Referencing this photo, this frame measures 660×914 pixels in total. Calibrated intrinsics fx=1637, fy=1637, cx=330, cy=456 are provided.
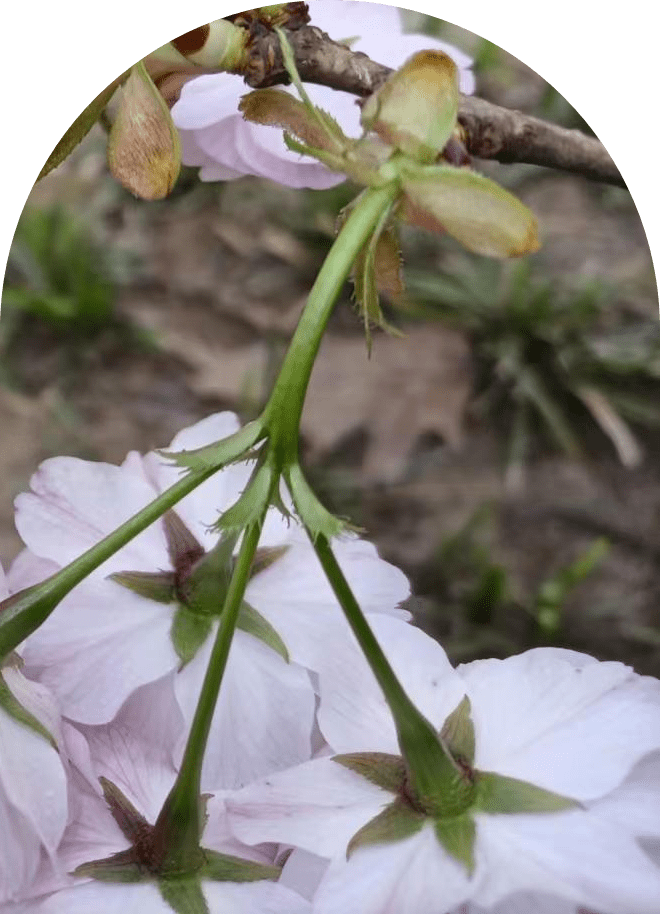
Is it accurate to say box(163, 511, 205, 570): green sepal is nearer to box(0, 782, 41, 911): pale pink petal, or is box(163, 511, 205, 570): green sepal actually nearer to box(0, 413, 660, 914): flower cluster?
box(0, 413, 660, 914): flower cluster

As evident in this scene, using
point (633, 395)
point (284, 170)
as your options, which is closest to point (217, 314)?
point (284, 170)

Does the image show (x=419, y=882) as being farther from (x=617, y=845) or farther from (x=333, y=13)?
(x=333, y=13)

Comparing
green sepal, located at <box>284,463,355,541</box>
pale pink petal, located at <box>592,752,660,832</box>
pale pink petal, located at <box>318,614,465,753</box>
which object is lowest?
pale pink petal, located at <box>592,752,660,832</box>

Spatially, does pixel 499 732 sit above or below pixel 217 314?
below

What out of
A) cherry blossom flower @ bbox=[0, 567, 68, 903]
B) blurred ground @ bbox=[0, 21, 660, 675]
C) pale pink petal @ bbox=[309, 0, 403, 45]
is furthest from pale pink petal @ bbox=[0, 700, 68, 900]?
pale pink petal @ bbox=[309, 0, 403, 45]

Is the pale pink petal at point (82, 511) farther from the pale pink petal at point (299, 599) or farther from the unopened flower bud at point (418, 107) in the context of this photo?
the unopened flower bud at point (418, 107)
